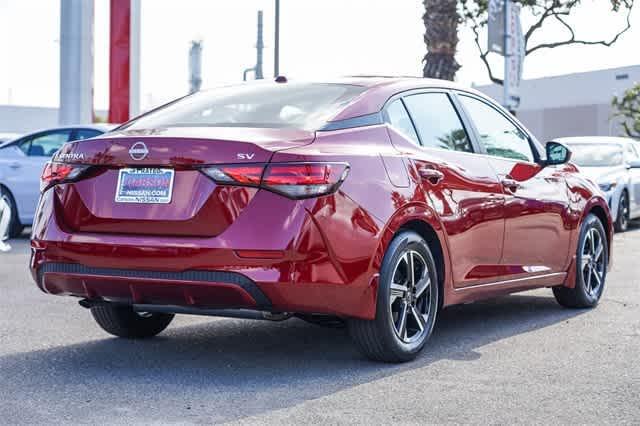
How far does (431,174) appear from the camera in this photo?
604 centimetres

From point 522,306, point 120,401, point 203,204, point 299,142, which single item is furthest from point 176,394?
point 522,306

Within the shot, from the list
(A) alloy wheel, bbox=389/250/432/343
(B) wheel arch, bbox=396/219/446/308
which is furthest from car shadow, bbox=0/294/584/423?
(B) wheel arch, bbox=396/219/446/308

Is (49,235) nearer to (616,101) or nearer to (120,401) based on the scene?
(120,401)

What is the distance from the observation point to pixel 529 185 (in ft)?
23.8

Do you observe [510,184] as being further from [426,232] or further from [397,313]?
[397,313]

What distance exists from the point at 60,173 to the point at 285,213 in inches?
52.0

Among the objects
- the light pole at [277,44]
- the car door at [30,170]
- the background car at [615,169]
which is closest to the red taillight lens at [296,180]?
the car door at [30,170]

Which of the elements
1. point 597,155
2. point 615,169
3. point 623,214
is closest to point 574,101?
point 597,155

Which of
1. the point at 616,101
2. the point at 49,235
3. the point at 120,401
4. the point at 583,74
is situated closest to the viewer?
the point at 120,401

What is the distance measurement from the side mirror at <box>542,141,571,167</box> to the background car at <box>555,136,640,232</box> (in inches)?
357

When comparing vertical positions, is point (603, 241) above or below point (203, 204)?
below

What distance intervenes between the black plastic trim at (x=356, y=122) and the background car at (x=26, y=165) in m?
8.91

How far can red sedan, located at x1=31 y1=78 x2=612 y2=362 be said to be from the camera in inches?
203

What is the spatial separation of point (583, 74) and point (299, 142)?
64720 millimetres
